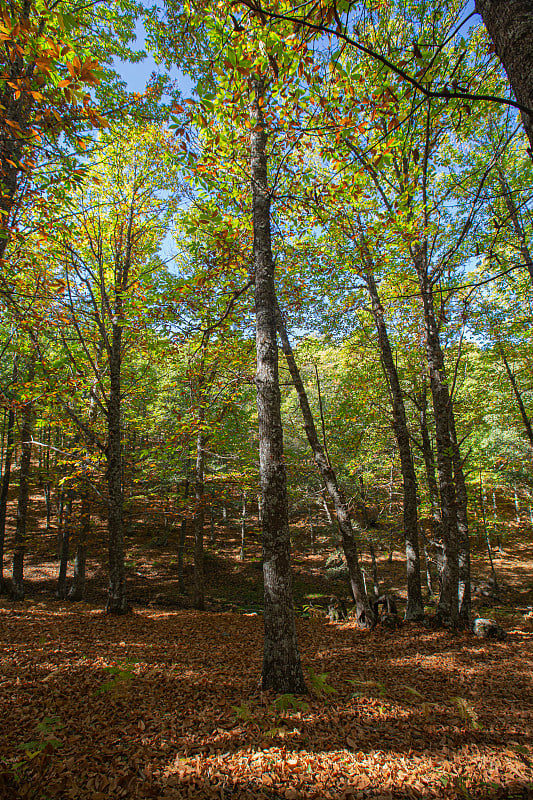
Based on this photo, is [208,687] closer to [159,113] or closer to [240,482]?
[240,482]

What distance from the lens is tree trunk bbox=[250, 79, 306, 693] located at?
442cm

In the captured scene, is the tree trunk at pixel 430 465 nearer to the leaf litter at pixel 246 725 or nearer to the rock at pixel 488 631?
the rock at pixel 488 631

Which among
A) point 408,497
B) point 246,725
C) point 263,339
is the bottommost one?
point 246,725

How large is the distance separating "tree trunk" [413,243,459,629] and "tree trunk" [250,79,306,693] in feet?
13.4

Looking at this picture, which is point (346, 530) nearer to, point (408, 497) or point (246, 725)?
point (408, 497)

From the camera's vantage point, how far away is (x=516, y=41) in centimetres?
200

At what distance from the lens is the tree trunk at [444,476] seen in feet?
25.5

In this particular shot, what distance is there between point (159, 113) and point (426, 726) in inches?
465

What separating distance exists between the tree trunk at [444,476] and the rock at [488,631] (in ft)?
1.65

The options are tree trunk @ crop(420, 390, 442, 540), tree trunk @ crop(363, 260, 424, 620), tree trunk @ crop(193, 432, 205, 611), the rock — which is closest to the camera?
the rock

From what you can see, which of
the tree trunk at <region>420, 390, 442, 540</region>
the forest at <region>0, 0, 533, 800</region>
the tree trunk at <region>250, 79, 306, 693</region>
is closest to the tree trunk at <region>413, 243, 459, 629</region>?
the forest at <region>0, 0, 533, 800</region>

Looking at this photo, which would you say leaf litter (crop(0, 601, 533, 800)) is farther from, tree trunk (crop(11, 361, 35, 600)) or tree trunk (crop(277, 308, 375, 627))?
tree trunk (crop(11, 361, 35, 600))

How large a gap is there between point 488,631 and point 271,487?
24.4ft

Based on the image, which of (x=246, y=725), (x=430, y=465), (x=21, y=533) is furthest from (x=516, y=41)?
(x=21, y=533)
